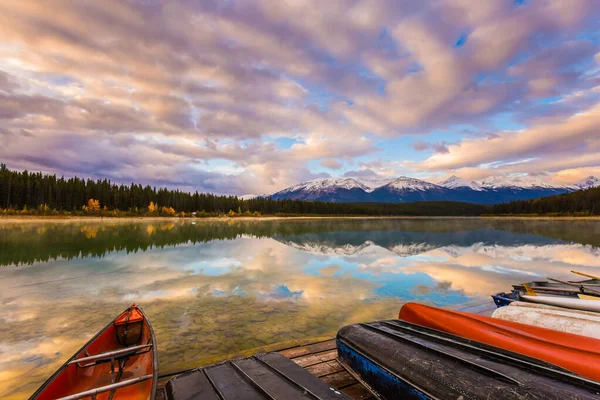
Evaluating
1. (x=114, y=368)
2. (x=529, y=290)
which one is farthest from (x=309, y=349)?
(x=529, y=290)

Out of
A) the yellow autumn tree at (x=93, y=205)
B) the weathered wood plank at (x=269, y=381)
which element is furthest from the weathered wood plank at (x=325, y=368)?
the yellow autumn tree at (x=93, y=205)

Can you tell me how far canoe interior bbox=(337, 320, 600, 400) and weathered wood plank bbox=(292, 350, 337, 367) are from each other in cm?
75

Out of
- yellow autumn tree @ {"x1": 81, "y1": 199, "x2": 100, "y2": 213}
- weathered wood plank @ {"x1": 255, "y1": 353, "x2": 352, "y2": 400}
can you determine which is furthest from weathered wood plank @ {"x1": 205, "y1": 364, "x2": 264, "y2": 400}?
yellow autumn tree @ {"x1": 81, "y1": 199, "x2": 100, "y2": 213}

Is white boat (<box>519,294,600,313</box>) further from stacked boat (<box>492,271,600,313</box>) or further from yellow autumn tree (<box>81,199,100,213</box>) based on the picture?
yellow autumn tree (<box>81,199,100,213</box>)

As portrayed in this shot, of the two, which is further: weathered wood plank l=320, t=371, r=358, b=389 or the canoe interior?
weathered wood plank l=320, t=371, r=358, b=389

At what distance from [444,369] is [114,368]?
640 cm

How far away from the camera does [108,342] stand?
667 centimetres

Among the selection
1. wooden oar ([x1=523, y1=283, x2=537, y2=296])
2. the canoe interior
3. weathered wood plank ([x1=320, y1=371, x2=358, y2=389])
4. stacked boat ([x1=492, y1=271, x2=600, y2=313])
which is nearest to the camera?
the canoe interior

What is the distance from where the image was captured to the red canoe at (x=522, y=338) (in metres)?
4.29

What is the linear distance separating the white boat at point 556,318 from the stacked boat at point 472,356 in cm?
2

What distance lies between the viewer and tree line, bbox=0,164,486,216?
89312mm

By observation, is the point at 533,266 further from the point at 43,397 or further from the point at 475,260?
the point at 43,397

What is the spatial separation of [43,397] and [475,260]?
27888mm

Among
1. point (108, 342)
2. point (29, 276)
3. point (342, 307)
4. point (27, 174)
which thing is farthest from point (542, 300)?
point (27, 174)
